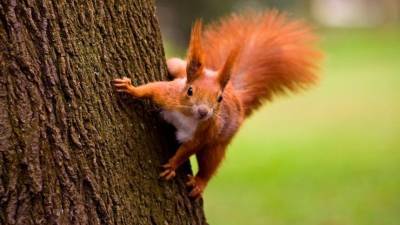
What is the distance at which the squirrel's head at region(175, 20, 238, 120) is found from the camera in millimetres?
3205

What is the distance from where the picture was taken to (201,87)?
324 centimetres

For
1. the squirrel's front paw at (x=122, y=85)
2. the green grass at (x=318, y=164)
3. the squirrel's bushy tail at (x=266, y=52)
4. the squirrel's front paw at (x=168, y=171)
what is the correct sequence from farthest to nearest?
the green grass at (x=318, y=164), the squirrel's bushy tail at (x=266, y=52), the squirrel's front paw at (x=168, y=171), the squirrel's front paw at (x=122, y=85)

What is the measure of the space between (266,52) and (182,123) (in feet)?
2.95

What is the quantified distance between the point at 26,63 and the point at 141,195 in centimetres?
67

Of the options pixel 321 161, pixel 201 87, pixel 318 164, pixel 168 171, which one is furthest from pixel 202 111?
pixel 321 161

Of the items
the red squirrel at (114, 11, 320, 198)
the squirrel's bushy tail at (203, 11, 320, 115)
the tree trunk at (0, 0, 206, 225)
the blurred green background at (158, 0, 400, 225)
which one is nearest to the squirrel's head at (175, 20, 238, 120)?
the red squirrel at (114, 11, 320, 198)

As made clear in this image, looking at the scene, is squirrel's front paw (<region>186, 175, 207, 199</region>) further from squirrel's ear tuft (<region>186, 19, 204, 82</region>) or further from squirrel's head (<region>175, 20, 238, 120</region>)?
squirrel's ear tuft (<region>186, 19, 204, 82</region>)

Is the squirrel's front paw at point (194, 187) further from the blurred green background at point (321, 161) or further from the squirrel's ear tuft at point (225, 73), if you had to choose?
the blurred green background at point (321, 161)

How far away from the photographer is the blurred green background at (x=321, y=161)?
6652mm

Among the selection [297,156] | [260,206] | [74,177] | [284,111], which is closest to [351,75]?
[284,111]

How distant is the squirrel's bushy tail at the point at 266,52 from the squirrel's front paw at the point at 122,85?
88cm

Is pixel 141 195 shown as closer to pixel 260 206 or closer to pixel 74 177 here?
pixel 74 177

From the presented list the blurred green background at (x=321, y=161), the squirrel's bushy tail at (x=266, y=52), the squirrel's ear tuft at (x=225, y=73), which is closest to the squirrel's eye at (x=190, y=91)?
the squirrel's ear tuft at (x=225, y=73)

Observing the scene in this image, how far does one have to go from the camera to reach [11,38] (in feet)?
9.14
